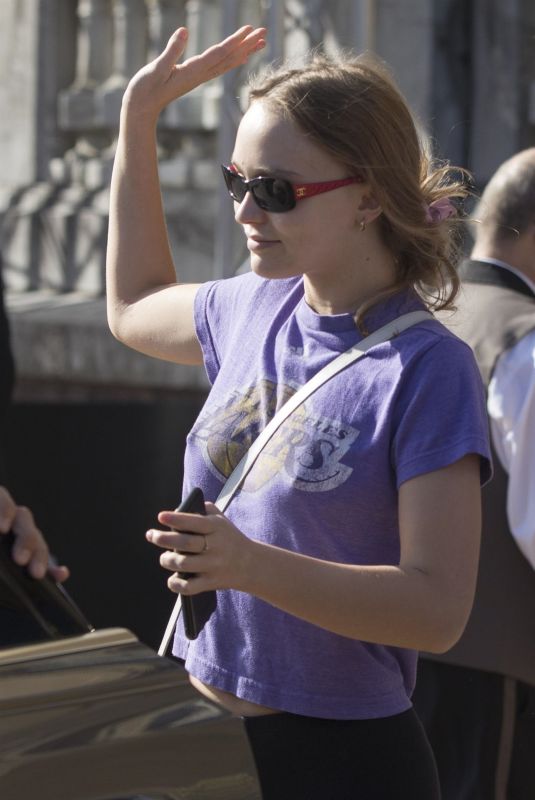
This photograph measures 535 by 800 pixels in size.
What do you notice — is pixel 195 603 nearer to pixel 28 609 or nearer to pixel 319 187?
pixel 28 609

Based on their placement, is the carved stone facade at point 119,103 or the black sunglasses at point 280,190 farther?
the carved stone facade at point 119,103

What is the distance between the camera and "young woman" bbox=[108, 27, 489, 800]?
6.42ft

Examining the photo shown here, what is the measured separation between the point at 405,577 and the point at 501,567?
1434mm

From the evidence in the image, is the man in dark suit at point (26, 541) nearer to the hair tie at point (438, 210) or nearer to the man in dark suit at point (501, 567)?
the hair tie at point (438, 210)

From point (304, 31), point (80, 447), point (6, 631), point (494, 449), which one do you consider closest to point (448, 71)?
point (304, 31)

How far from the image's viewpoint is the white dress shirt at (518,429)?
318 centimetres

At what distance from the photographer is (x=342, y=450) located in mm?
2049

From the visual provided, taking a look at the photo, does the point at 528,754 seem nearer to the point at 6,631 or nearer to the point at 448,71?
the point at 6,631

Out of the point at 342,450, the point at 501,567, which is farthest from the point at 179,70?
the point at 501,567

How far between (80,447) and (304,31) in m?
1.85

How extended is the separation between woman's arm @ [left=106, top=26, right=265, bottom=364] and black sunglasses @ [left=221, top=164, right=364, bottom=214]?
0.41 metres

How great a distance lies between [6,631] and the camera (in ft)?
6.21

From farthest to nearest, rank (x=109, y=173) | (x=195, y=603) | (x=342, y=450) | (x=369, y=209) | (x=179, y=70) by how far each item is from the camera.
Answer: (x=109, y=173)
(x=179, y=70)
(x=369, y=209)
(x=342, y=450)
(x=195, y=603)

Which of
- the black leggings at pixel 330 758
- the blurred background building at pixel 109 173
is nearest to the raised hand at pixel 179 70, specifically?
the black leggings at pixel 330 758
